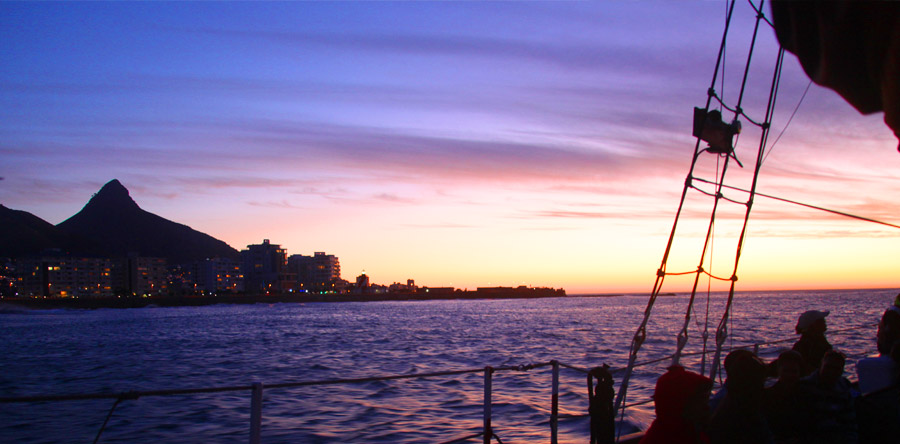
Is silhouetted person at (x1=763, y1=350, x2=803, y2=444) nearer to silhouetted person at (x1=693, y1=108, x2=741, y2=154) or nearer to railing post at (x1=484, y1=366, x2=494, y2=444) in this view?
silhouetted person at (x1=693, y1=108, x2=741, y2=154)

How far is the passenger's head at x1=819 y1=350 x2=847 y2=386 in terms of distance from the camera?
4.20 m

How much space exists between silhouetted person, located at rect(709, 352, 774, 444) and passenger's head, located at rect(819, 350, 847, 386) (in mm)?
1062

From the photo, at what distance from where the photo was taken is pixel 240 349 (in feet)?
135

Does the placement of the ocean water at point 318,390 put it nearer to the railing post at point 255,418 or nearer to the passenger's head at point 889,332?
the passenger's head at point 889,332

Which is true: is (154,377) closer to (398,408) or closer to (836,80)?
(398,408)

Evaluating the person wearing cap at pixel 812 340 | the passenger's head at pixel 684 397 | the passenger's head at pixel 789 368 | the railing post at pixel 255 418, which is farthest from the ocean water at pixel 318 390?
the railing post at pixel 255 418

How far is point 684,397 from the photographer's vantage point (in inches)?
125

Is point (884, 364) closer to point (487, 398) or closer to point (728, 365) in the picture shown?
point (728, 365)

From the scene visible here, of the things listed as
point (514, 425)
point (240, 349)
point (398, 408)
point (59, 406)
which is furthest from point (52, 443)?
point (240, 349)

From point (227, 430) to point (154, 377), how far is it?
1439cm

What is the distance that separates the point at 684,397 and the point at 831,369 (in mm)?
1735

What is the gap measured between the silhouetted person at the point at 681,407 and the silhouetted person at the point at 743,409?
31 cm

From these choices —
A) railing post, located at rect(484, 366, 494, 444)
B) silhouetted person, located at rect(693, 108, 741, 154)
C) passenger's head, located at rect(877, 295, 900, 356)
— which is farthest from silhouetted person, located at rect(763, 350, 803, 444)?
railing post, located at rect(484, 366, 494, 444)

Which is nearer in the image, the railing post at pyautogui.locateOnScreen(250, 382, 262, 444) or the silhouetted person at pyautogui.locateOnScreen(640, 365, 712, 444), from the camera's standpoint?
the silhouetted person at pyautogui.locateOnScreen(640, 365, 712, 444)
